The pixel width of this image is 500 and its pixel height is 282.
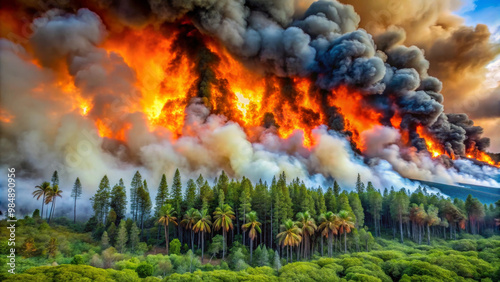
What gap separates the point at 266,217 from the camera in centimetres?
6956

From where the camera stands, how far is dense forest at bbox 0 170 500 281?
37.1 m

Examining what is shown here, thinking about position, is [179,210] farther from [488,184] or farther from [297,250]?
[488,184]

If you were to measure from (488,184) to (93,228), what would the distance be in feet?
418

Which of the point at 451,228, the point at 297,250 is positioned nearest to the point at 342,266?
the point at 297,250

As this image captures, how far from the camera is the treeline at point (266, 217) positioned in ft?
197

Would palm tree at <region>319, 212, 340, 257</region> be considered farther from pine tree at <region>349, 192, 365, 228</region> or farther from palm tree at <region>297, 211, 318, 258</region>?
pine tree at <region>349, 192, 365, 228</region>

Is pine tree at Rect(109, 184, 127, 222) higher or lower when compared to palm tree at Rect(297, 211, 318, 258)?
higher

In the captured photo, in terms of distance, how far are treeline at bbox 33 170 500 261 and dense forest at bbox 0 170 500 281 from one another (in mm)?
276

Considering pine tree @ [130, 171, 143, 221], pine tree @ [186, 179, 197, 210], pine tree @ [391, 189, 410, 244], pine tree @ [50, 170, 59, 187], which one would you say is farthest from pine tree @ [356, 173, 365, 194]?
pine tree @ [50, 170, 59, 187]

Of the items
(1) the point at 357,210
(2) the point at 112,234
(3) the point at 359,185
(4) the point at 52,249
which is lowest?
(4) the point at 52,249

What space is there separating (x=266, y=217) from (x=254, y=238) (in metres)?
5.61

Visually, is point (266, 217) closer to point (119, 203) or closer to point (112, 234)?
point (112, 234)

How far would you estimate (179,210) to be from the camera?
231 feet

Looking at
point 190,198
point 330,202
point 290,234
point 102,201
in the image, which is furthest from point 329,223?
point 102,201
